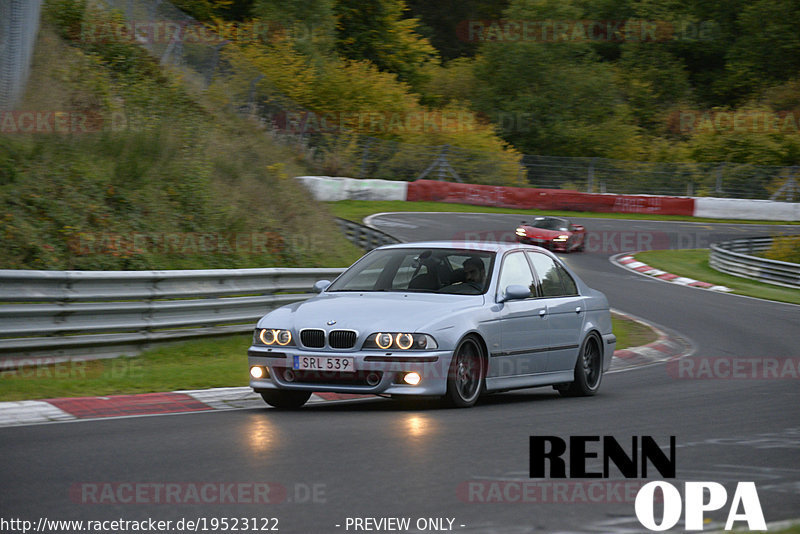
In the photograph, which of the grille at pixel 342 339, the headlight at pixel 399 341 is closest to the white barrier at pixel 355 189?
the grille at pixel 342 339

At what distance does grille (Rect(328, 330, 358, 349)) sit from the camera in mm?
8875

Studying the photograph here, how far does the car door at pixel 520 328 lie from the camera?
979cm

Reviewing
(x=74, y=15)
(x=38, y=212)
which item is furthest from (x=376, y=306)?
(x=74, y=15)

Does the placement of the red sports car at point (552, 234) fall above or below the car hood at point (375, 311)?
below

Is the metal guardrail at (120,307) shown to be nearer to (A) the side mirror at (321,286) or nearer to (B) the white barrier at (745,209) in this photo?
(A) the side mirror at (321,286)

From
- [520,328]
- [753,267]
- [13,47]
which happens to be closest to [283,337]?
[520,328]

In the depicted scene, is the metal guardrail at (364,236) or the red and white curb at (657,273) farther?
the red and white curb at (657,273)

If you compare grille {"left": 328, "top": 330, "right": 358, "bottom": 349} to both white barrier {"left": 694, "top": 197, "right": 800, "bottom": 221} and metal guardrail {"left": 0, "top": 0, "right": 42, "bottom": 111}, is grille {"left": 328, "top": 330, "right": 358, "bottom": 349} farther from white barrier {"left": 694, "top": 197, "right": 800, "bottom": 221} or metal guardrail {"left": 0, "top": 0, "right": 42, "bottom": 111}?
white barrier {"left": 694, "top": 197, "right": 800, "bottom": 221}

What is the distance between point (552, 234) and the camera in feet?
101

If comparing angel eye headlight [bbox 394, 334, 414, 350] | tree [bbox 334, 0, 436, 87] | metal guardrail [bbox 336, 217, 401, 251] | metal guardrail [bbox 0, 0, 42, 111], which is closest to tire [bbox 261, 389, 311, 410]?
angel eye headlight [bbox 394, 334, 414, 350]

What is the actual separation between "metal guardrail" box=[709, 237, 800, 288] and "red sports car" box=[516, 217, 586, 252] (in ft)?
12.6

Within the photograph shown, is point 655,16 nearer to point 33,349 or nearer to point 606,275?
point 606,275

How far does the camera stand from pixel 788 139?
55219 mm

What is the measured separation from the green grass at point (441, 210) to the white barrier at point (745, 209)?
40cm
